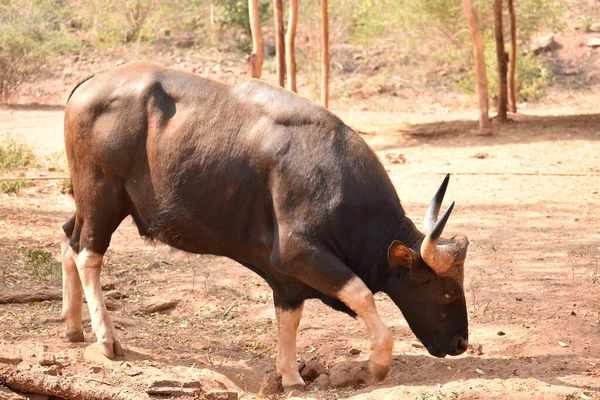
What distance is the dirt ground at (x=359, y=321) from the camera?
5.65 m

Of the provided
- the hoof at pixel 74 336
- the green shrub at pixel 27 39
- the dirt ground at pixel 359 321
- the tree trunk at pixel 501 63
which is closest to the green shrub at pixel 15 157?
the dirt ground at pixel 359 321

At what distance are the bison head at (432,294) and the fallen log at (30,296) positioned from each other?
327cm

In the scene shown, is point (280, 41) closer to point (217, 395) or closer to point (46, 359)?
point (46, 359)

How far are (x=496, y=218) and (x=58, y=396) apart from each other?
289 inches

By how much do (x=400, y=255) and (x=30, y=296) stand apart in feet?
11.6

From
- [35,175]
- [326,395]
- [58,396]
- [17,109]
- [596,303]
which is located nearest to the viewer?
[58,396]

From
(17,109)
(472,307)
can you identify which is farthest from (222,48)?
(472,307)

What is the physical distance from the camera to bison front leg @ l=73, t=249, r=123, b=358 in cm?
614

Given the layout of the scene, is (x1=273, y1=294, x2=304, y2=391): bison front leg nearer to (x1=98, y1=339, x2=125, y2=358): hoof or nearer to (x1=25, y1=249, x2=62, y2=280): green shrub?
(x1=98, y1=339, x2=125, y2=358): hoof

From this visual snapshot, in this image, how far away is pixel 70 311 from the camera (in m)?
6.44

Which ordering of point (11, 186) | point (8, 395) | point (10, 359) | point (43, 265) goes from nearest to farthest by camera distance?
point (8, 395)
point (10, 359)
point (43, 265)
point (11, 186)

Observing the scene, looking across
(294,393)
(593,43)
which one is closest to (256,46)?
(294,393)

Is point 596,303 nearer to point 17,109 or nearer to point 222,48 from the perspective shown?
point 17,109

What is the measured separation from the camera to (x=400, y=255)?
5.46m
